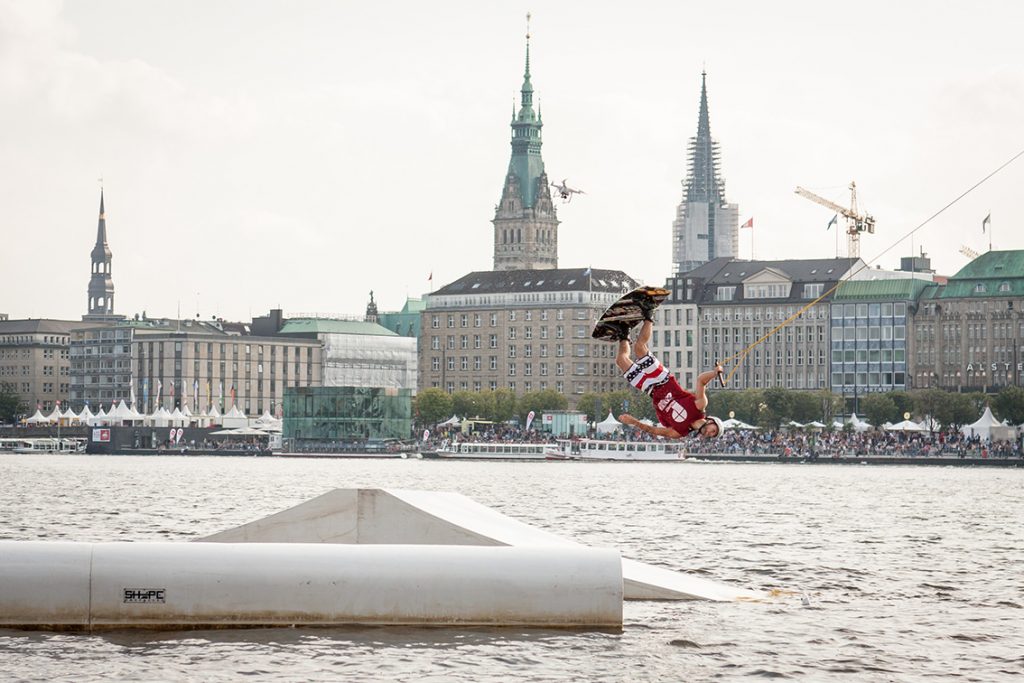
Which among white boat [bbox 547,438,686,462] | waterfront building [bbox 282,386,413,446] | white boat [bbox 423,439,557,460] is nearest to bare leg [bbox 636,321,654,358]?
white boat [bbox 547,438,686,462]

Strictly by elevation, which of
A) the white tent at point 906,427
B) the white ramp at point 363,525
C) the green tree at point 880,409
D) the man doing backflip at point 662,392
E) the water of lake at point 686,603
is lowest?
the water of lake at point 686,603

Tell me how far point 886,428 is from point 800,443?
785 cm

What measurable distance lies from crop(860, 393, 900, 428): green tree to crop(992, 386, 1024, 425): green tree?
11.5 metres

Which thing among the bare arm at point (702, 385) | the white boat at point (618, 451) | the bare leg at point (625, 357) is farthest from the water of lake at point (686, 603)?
the white boat at point (618, 451)

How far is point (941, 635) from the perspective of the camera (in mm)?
35094

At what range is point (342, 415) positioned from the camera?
19038cm

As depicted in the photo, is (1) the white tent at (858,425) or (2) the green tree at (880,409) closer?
(1) the white tent at (858,425)

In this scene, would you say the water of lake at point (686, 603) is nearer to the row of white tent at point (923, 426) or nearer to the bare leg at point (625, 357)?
the bare leg at point (625, 357)

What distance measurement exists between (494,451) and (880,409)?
35298 mm

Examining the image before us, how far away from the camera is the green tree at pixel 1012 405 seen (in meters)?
175

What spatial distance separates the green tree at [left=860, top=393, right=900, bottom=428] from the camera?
186m

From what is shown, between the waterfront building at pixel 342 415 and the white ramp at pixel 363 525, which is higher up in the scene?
the waterfront building at pixel 342 415

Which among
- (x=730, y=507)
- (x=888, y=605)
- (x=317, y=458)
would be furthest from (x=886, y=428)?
(x=888, y=605)

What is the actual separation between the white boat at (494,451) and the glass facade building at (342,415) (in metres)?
6.53
